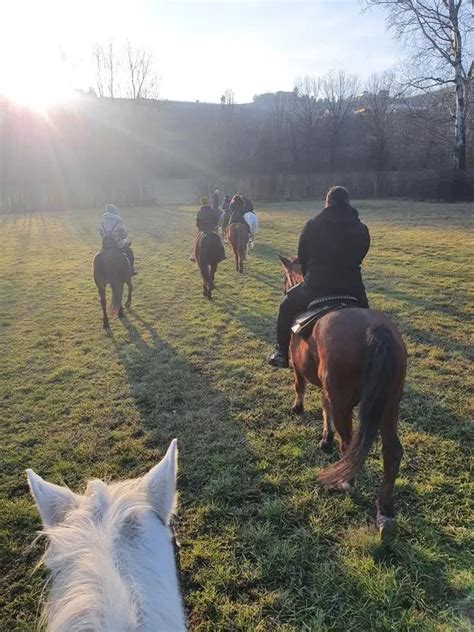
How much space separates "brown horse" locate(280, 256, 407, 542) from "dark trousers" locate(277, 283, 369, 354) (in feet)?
1.98

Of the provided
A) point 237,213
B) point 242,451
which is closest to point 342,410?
point 242,451

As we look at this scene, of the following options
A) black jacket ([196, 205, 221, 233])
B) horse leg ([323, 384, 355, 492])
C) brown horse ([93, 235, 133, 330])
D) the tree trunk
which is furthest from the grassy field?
the tree trunk

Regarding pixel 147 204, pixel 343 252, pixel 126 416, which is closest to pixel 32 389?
pixel 126 416

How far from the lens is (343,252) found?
4.14 metres

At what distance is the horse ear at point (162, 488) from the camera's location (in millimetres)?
1681

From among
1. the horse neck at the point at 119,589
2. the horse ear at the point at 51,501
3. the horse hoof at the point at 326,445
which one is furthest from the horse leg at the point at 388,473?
the horse ear at the point at 51,501

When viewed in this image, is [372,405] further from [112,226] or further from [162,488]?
[112,226]

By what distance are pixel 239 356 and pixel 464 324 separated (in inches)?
163

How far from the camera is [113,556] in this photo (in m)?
1.33

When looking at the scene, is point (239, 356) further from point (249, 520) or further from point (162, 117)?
point (162, 117)

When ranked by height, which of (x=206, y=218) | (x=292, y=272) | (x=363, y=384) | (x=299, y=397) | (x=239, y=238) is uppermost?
(x=206, y=218)

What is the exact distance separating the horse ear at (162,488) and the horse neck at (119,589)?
12 centimetres

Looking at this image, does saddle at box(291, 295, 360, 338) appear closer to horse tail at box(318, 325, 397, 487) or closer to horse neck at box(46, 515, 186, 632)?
horse tail at box(318, 325, 397, 487)

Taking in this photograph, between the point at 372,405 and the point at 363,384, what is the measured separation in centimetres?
17
